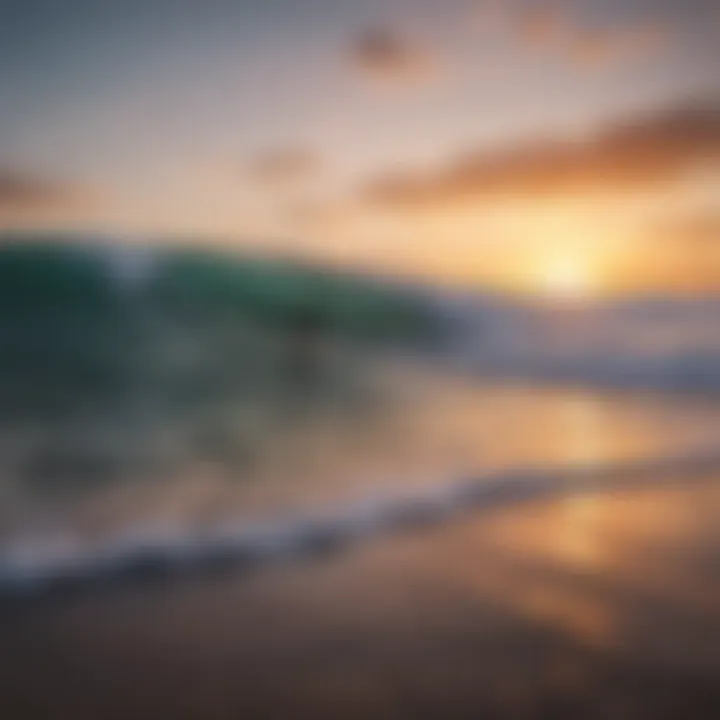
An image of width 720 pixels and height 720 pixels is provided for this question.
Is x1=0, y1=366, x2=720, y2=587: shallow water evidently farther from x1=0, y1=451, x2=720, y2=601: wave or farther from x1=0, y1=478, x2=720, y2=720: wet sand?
x1=0, y1=478, x2=720, y2=720: wet sand

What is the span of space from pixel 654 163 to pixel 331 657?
230 cm

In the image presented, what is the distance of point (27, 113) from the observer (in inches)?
79.8

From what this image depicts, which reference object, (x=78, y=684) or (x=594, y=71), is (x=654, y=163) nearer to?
(x=594, y=71)

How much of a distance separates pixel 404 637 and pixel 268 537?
0.53m

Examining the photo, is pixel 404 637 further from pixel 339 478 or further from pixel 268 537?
pixel 339 478

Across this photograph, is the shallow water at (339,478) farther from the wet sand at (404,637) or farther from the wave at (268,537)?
the wet sand at (404,637)

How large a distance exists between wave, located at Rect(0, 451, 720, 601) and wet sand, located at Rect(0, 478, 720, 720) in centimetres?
7

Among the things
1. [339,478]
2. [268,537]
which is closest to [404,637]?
[268,537]

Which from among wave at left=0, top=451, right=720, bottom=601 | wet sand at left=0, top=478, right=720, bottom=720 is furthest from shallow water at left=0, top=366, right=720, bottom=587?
wet sand at left=0, top=478, right=720, bottom=720

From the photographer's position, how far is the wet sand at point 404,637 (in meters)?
0.93

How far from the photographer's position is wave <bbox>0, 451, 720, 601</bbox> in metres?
1.36

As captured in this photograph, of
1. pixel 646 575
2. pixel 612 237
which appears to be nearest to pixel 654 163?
pixel 612 237

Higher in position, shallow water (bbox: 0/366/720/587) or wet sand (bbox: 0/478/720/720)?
shallow water (bbox: 0/366/720/587)

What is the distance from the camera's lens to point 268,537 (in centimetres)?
156
